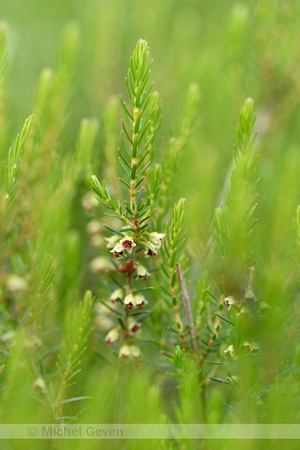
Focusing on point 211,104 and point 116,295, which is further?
point 211,104

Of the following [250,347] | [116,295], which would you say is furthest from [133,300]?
[250,347]

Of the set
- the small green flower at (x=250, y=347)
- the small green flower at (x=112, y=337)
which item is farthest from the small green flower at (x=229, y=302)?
the small green flower at (x=112, y=337)

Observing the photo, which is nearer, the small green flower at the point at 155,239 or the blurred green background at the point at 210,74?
the small green flower at the point at 155,239

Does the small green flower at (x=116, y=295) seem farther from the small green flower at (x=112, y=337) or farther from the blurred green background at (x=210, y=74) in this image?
the blurred green background at (x=210, y=74)

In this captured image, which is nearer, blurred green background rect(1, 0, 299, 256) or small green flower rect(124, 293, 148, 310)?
small green flower rect(124, 293, 148, 310)

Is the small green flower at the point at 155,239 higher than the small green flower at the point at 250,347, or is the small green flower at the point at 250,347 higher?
the small green flower at the point at 155,239

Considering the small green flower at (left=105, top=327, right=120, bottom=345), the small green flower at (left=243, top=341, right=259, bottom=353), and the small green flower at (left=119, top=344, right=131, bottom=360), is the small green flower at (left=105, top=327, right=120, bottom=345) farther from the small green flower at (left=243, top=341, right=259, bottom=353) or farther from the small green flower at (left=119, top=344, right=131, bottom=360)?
the small green flower at (left=243, top=341, right=259, bottom=353)

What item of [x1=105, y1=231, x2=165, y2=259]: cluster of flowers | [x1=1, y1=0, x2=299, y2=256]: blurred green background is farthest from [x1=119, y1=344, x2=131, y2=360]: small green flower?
[x1=1, y1=0, x2=299, y2=256]: blurred green background

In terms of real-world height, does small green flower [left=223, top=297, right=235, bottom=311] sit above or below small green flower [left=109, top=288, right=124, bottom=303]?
below

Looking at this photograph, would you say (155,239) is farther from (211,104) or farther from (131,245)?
(211,104)

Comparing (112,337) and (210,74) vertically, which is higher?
(210,74)

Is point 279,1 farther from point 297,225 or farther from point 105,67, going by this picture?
point 297,225
